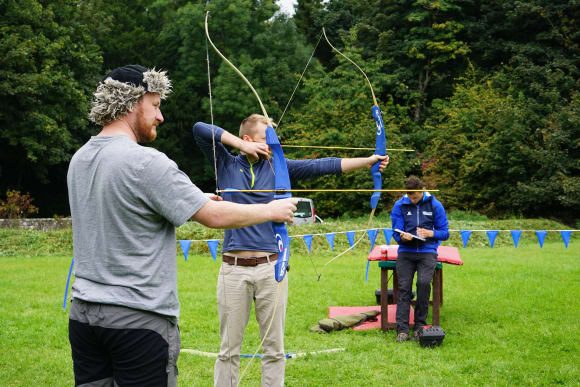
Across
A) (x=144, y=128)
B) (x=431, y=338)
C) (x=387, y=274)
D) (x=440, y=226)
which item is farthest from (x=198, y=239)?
(x=144, y=128)

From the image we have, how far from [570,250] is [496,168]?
5130 mm

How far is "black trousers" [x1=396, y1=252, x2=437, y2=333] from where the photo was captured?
18.1ft

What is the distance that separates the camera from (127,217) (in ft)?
5.92

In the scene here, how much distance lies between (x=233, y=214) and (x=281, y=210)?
7.8 inches

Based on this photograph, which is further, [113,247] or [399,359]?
[399,359]

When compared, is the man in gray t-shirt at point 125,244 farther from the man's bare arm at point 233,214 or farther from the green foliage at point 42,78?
the green foliage at point 42,78

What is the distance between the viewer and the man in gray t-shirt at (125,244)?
70.2 inches

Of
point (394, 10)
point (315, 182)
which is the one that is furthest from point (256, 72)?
point (315, 182)

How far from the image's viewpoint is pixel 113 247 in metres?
1.80

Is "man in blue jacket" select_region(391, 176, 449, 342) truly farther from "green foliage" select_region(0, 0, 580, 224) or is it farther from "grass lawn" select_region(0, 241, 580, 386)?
"green foliage" select_region(0, 0, 580, 224)

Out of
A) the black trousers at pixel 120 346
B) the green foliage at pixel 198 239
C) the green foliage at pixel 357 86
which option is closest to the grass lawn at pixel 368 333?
the green foliage at pixel 198 239

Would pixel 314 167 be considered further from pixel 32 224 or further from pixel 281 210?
pixel 32 224

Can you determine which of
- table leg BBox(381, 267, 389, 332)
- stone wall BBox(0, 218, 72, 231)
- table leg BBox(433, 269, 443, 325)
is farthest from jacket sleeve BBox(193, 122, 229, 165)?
stone wall BBox(0, 218, 72, 231)

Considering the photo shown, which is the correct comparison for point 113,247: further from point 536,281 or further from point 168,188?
point 536,281
